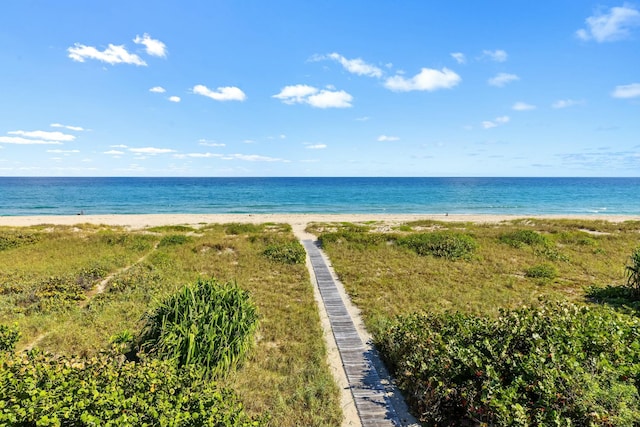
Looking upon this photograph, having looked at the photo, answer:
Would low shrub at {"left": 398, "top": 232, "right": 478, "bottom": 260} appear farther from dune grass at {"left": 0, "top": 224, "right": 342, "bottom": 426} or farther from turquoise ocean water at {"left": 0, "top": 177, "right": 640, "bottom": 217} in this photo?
turquoise ocean water at {"left": 0, "top": 177, "right": 640, "bottom": 217}

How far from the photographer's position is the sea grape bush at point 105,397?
13.4ft

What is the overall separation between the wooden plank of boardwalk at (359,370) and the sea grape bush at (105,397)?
2.67m

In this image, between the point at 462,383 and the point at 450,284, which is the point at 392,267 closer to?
the point at 450,284

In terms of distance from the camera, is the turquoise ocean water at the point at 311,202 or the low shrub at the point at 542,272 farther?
the turquoise ocean water at the point at 311,202

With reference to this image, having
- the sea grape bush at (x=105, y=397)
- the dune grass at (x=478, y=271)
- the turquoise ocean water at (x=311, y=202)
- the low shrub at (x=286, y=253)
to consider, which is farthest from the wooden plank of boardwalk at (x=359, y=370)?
the turquoise ocean water at (x=311, y=202)

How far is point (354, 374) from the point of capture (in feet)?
26.9

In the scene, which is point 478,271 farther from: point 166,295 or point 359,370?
point 166,295

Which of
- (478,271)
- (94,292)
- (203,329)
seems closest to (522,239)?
(478,271)

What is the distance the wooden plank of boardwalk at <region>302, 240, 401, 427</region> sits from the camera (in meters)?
6.75

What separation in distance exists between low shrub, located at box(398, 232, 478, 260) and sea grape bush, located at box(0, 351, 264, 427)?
16.9 m

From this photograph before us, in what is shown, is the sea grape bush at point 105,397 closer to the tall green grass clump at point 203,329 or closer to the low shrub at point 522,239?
the tall green grass clump at point 203,329

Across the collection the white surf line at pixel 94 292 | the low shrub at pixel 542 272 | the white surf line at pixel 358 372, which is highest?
the low shrub at pixel 542 272

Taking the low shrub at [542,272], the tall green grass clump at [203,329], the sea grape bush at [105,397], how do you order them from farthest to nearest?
the low shrub at [542,272] → the tall green grass clump at [203,329] → the sea grape bush at [105,397]

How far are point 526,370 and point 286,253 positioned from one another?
15110mm
